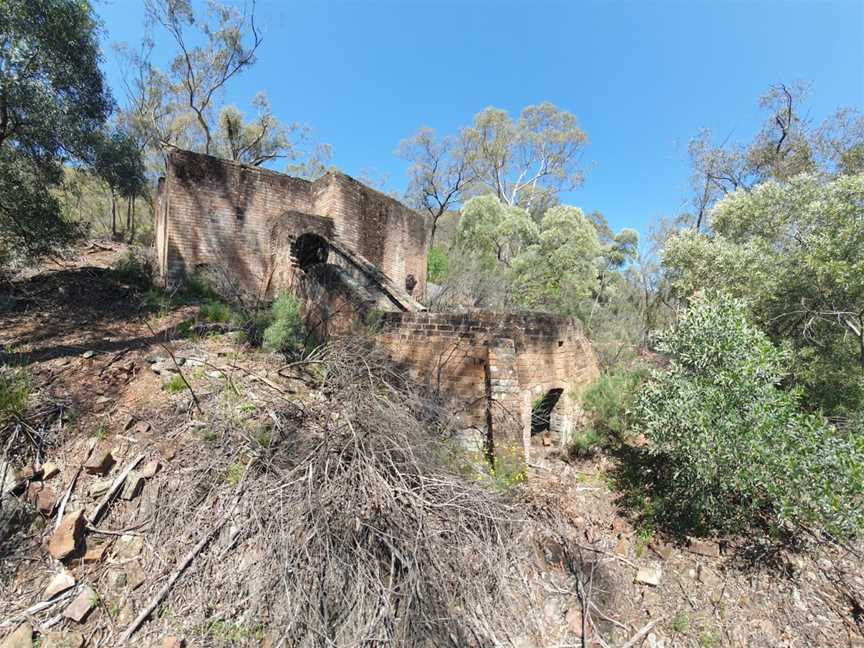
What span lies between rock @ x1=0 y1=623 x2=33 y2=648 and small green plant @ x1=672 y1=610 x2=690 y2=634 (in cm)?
500

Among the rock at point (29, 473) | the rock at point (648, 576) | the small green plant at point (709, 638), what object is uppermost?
the rock at point (29, 473)

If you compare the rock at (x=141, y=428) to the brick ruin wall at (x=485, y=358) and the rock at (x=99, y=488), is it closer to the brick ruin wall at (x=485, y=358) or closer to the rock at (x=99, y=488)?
the rock at (x=99, y=488)

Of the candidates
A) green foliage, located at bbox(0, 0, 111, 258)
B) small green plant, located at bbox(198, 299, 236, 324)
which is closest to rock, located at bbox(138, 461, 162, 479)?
small green plant, located at bbox(198, 299, 236, 324)

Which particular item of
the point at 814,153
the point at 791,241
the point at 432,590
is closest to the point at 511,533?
the point at 432,590

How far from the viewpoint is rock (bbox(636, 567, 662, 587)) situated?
3447 mm

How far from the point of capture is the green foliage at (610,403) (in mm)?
5766

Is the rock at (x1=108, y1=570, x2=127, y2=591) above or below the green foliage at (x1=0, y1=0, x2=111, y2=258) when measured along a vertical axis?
below

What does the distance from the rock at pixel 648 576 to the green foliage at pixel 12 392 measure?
6365mm

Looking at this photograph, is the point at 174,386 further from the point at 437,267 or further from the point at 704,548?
the point at 437,267

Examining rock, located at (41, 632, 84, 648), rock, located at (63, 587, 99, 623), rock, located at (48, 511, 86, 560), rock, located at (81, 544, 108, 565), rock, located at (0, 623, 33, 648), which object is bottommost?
rock, located at (41, 632, 84, 648)

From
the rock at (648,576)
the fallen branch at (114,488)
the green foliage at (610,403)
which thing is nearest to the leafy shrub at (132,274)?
the fallen branch at (114,488)

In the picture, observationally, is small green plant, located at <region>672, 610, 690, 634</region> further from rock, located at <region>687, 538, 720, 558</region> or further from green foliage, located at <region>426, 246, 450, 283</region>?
green foliage, located at <region>426, 246, 450, 283</region>

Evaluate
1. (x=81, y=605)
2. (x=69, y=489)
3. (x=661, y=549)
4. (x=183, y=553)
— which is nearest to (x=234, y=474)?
(x=183, y=553)

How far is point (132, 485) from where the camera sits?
305cm
